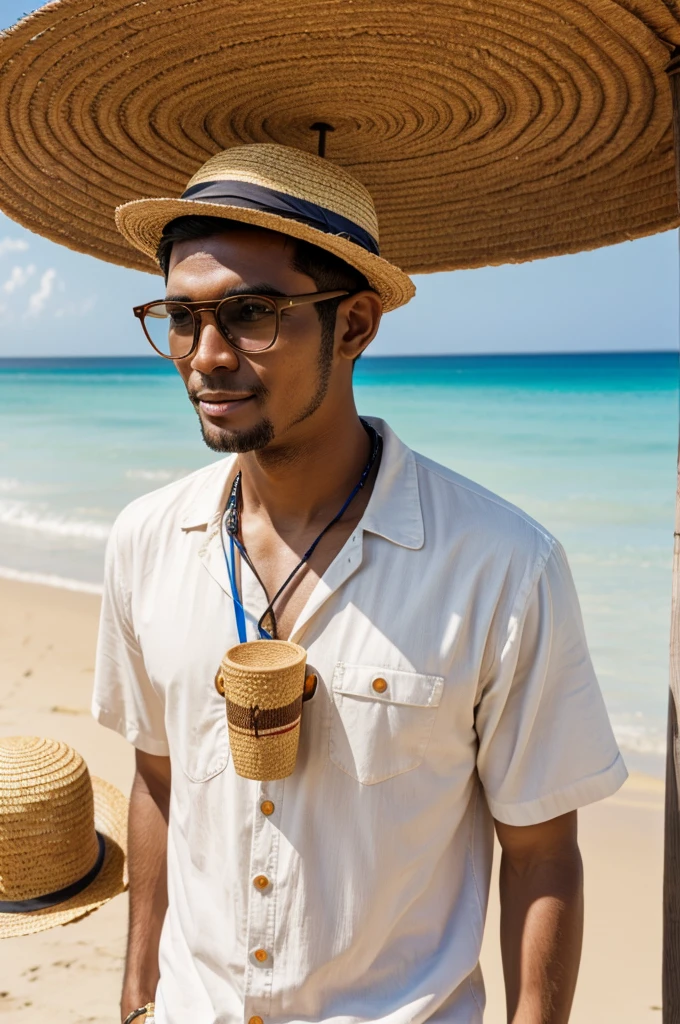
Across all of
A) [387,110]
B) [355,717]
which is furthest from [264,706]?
[387,110]

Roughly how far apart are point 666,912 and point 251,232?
1486 mm

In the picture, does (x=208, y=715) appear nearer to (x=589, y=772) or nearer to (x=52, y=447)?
(x=589, y=772)

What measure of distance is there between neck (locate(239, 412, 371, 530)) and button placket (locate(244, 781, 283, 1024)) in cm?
56

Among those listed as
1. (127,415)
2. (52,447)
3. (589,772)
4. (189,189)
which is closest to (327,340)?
(189,189)

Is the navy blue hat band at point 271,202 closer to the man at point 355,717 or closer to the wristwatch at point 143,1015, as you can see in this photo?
the man at point 355,717

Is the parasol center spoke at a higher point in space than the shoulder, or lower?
higher

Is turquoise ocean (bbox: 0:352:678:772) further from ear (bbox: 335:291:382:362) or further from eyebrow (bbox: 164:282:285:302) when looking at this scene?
eyebrow (bbox: 164:282:285:302)

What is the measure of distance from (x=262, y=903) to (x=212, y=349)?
3.28ft

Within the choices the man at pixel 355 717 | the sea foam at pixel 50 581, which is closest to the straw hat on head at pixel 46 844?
the man at pixel 355 717

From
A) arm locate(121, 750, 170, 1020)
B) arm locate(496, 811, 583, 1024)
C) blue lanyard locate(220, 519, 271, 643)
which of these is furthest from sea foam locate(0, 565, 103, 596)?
arm locate(496, 811, 583, 1024)

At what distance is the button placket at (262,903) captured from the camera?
1669 mm

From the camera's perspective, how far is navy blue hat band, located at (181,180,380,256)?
170 cm

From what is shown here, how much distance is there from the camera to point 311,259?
1734 mm

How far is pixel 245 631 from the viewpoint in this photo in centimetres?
180
